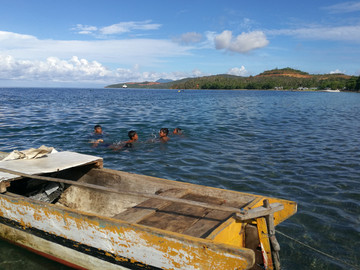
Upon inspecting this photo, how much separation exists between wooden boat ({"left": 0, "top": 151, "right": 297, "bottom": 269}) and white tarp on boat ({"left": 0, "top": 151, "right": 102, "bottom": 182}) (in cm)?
2

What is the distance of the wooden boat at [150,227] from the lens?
3340 millimetres

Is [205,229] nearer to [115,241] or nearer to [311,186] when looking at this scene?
[115,241]

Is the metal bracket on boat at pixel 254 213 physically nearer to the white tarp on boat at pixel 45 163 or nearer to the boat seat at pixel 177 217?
the boat seat at pixel 177 217

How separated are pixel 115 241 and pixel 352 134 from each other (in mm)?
18101

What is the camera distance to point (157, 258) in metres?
3.51

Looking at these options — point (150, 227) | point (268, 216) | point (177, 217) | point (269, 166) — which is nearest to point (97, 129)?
point (269, 166)

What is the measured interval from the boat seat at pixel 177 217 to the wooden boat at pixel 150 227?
1cm

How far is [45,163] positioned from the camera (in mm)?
6320

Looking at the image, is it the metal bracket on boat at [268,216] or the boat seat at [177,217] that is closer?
the metal bracket on boat at [268,216]

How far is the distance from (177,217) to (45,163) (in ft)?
12.2

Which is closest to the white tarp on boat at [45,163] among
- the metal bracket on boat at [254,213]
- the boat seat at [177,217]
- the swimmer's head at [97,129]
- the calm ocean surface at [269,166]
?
the calm ocean surface at [269,166]

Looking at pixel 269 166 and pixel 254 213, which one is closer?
pixel 254 213

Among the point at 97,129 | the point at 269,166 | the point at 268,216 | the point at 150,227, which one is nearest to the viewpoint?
the point at 150,227

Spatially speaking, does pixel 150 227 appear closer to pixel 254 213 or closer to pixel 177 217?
→ pixel 177 217
